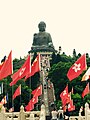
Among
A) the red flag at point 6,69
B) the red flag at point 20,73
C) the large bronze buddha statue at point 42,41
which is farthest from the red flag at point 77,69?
the large bronze buddha statue at point 42,41

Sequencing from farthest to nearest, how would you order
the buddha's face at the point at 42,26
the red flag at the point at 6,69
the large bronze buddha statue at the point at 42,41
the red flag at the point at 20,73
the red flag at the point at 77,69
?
the buddha's face at the point at 42,26 < the large bronze buddha statue at the point at 42,41 < the red flag at the point at 20,73 < the red flag at the point at 77,69 < the red flag at the point at 6,69

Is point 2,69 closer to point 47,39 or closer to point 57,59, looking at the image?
point 57,59

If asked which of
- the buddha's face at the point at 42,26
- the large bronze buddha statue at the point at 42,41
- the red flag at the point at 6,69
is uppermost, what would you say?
the buddha's face at the point at 42,26

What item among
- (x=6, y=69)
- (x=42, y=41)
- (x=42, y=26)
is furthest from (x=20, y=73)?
(x=42, y=26)

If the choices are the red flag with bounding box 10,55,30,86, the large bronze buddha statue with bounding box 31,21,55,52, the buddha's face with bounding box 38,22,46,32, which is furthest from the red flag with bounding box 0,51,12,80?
the buddha's face with bounding box 38,22,46,32

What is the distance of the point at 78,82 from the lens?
69.8 meters

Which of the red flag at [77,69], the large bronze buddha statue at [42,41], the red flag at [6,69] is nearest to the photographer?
the red flag at [6,69]

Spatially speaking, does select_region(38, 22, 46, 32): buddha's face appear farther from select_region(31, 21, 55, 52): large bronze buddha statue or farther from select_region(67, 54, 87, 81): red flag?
select_region(67, 54, 87, 81): red flag

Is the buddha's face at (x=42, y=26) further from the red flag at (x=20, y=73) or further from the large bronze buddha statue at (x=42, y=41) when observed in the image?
the red flag at (x=20, y=73)

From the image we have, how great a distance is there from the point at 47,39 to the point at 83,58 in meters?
102

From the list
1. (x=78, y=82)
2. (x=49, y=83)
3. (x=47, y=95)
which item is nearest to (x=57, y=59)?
(x=49, y=83)

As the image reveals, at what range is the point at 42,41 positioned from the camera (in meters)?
134

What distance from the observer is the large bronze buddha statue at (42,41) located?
130000 mm

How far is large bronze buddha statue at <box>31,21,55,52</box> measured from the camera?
5118 inches
